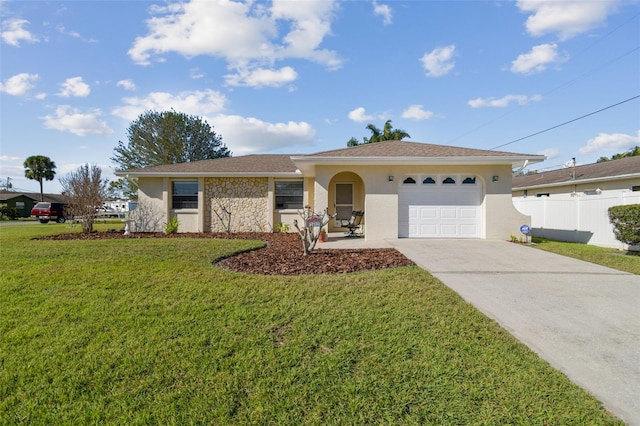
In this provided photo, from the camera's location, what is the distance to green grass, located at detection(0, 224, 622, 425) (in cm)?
256

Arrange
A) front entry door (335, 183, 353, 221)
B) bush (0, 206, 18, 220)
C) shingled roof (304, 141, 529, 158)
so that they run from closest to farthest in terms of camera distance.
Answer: shingled roof (304, 141, 529, 158) → front entry door (335, 183, 353, 221) → bush (0, 206, 18, 220)

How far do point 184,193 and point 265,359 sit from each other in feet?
45.0

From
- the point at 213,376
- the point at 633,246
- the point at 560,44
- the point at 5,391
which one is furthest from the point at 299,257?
the point at 560,44

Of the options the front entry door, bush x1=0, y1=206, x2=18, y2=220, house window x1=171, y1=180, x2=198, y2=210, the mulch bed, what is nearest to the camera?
the mulch bed

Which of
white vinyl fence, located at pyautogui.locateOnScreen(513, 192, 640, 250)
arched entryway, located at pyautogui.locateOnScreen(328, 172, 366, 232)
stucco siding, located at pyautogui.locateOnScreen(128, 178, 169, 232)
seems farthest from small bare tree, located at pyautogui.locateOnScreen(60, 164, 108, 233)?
white vinyl fence, located at pyautogui.locateOnScreen(513, 192, 640, 250)

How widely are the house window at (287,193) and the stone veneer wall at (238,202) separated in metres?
0.60

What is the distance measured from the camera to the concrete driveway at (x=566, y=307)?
9.91 feet

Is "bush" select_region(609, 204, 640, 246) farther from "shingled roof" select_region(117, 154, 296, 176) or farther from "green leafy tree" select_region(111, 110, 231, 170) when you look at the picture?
"green leafy tree" select_region(111, 110, 231, 170)

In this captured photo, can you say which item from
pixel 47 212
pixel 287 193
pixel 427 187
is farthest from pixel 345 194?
pixel 47 212

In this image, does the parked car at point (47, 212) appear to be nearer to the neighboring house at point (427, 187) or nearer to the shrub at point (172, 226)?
the shrub at point (172, 226)

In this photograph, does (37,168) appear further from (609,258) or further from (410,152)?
(609,258)

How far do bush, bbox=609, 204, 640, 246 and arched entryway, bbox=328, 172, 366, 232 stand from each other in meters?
8.96

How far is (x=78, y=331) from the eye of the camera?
388cm

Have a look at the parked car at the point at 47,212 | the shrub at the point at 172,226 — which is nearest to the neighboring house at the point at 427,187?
the shrub at the point at 172,226
